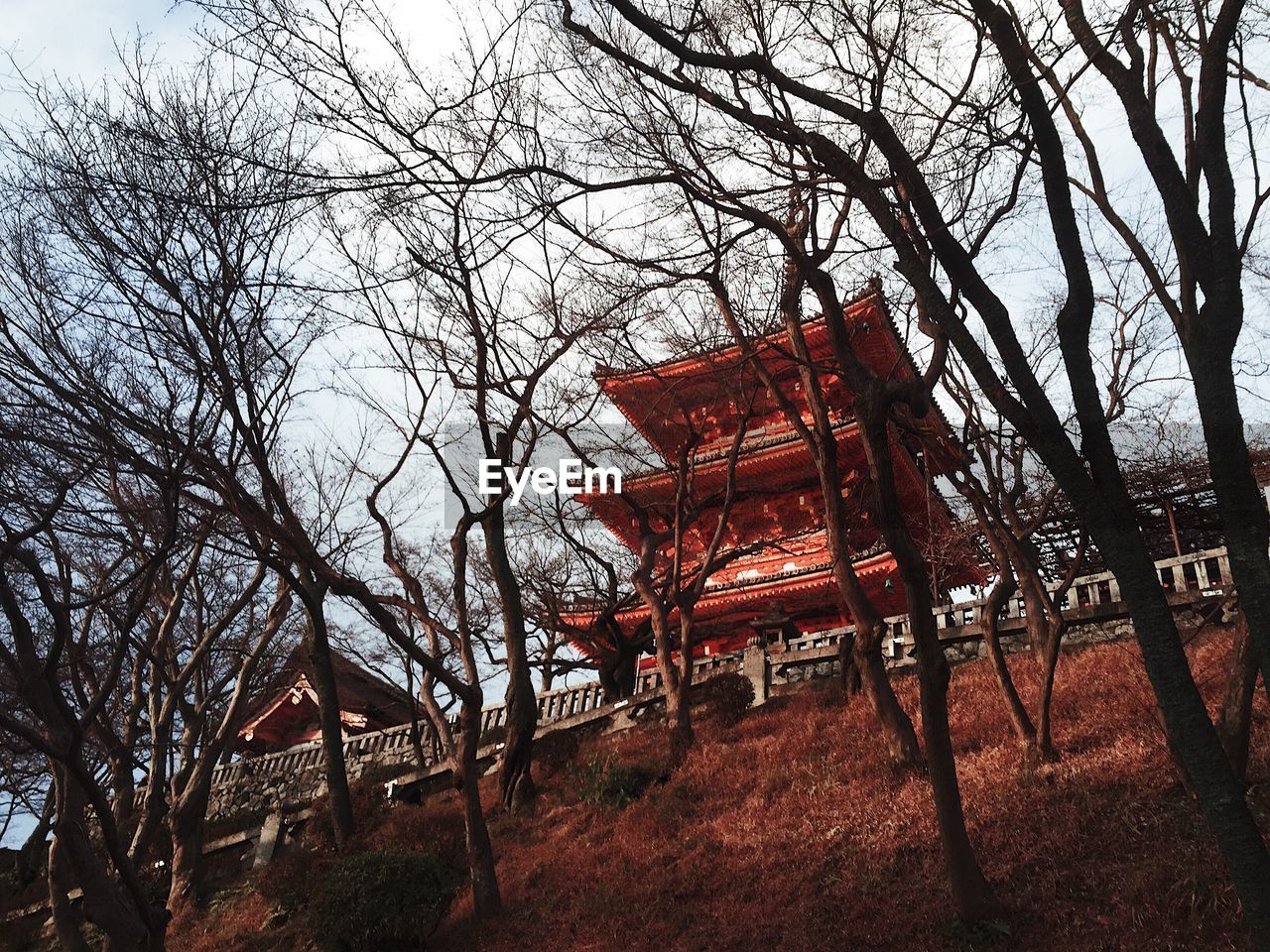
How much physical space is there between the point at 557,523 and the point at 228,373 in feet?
32.9

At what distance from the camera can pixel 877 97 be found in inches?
261

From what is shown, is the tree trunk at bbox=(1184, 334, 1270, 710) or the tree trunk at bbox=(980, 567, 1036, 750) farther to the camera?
the tree trunk at bbox=(980, 567, 1036, 750)

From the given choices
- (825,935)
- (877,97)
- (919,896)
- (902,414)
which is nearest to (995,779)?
(919,896)

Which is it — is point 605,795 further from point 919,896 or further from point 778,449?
point 778,449

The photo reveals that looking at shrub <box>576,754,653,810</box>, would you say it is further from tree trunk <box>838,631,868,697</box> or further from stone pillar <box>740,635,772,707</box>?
tree trunk <box>838,631,868,697</box>

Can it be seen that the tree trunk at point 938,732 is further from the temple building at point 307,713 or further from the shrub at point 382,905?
the temple building at point 307,713

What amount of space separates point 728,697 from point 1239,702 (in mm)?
8389

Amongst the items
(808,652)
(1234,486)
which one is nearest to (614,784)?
(808,652)

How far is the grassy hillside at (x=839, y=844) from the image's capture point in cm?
703

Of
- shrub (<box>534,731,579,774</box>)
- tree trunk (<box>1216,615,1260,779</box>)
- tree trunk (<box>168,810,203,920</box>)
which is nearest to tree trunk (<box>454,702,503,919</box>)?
shrub (<box>534,731,579,774</box>)

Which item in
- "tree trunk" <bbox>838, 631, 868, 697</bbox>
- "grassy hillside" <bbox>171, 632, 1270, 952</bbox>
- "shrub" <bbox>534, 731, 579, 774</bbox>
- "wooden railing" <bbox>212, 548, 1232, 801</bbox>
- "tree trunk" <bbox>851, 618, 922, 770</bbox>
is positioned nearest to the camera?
"grassy hillside" <bbox>171, 632, 1270, 952</bbox>

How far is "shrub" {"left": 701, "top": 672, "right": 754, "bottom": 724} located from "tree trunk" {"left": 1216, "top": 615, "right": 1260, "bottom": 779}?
25.3 ft

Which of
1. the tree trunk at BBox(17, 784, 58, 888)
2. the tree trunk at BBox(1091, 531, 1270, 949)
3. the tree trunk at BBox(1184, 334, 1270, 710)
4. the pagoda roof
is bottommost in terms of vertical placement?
the tree trunk at BBox(17, 784, 58, 888)

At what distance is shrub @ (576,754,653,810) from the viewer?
12359 millimetres
